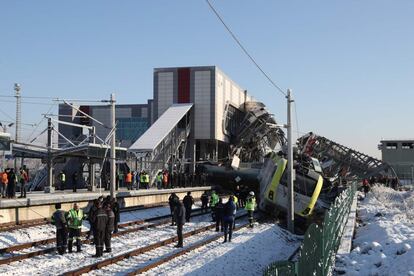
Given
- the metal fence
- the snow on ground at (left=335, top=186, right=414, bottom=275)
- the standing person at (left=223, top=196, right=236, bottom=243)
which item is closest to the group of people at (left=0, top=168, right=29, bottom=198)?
the standing person at (left=223, top=196, right=236, bottom=243)

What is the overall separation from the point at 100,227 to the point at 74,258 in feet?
3.82

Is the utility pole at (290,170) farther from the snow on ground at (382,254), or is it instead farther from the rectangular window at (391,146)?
the rectangular window at (391,146)

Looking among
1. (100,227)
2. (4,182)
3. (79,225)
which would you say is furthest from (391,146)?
(100,227)

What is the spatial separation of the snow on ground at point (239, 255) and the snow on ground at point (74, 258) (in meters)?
2.20

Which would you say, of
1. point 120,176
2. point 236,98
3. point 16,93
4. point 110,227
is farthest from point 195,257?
point 236,98

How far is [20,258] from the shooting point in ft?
47.8

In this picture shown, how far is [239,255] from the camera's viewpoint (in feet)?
53.6

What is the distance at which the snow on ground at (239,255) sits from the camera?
45.8 ft

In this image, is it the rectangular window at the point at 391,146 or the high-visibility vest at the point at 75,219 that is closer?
the high-visibility vest at the point at 75,219

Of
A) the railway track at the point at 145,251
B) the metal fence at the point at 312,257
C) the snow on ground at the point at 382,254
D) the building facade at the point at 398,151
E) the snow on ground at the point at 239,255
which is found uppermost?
the building facade at the point at 398,151

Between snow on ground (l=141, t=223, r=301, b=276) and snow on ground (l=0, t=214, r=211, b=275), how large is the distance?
7.23 feet

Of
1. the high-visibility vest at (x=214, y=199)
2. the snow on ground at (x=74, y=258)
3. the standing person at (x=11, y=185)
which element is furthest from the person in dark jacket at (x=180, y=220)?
the standing person at (x=11, y=185)

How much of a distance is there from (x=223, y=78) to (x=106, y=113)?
58.1 ft

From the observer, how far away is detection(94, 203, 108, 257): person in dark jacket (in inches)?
610
